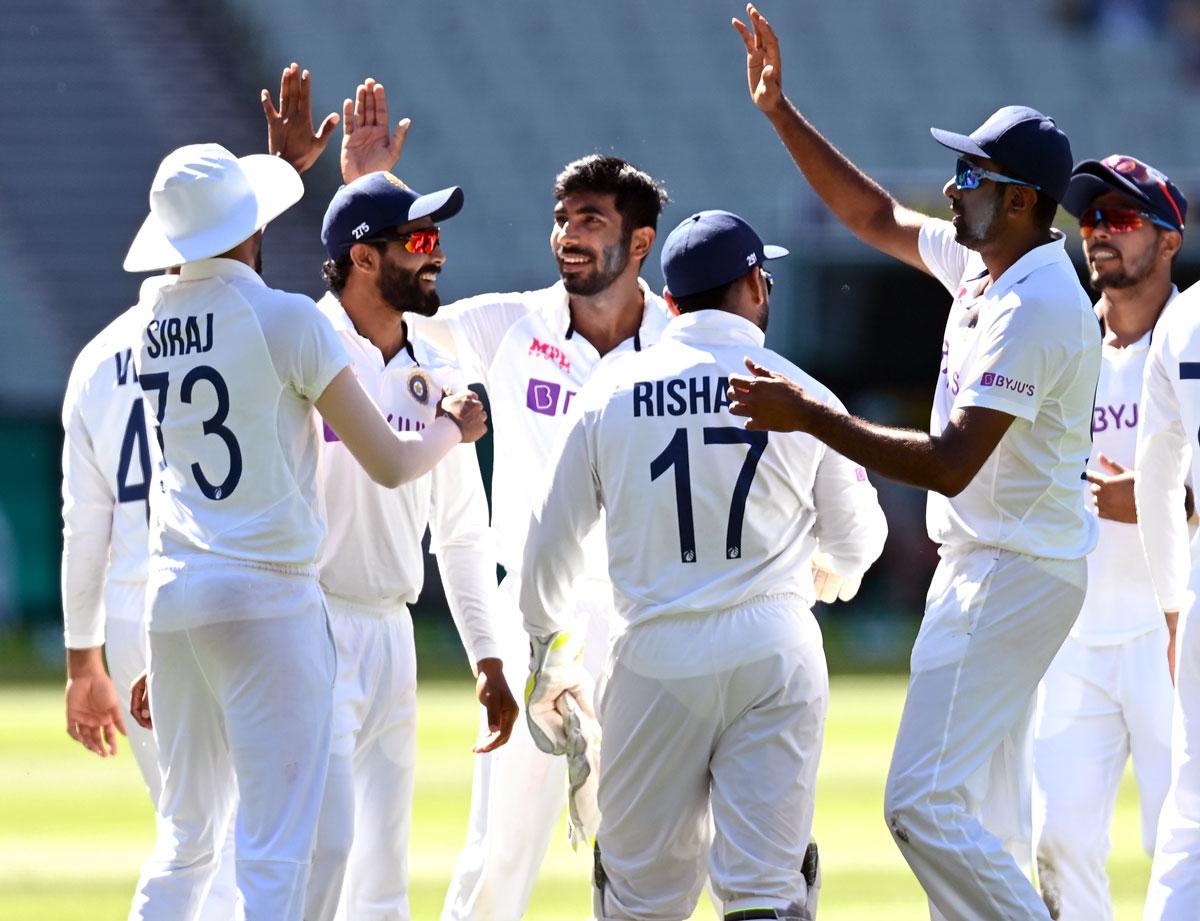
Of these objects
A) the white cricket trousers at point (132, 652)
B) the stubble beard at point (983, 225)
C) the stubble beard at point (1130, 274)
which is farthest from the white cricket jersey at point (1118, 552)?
the white cricket trousers at point (132, 652)

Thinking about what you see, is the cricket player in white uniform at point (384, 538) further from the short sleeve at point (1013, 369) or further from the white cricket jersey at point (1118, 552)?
the white cricket jersey at point (1118, 552)

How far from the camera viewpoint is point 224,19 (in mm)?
18984

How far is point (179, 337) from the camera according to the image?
4.18 metres

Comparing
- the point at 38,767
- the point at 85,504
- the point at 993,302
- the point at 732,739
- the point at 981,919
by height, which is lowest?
the point at 38,767

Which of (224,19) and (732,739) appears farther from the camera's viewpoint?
(224,19)

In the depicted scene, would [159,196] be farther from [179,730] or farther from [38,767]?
[38,767]

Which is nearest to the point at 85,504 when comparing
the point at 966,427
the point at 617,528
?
the point at 617,528

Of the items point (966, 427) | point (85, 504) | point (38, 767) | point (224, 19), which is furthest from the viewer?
point (224, 19)

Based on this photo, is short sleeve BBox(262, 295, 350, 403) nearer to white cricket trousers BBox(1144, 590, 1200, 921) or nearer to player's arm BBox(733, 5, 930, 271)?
player's arm BBox(733, 5, 930, 271)

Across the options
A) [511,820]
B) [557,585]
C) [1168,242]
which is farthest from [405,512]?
[1168,242]

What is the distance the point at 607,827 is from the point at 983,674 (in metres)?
0.98

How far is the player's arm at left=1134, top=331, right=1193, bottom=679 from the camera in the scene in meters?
4.80

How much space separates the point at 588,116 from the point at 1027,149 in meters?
15.2

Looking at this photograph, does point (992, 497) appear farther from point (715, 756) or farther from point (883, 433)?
point (715, 756)
